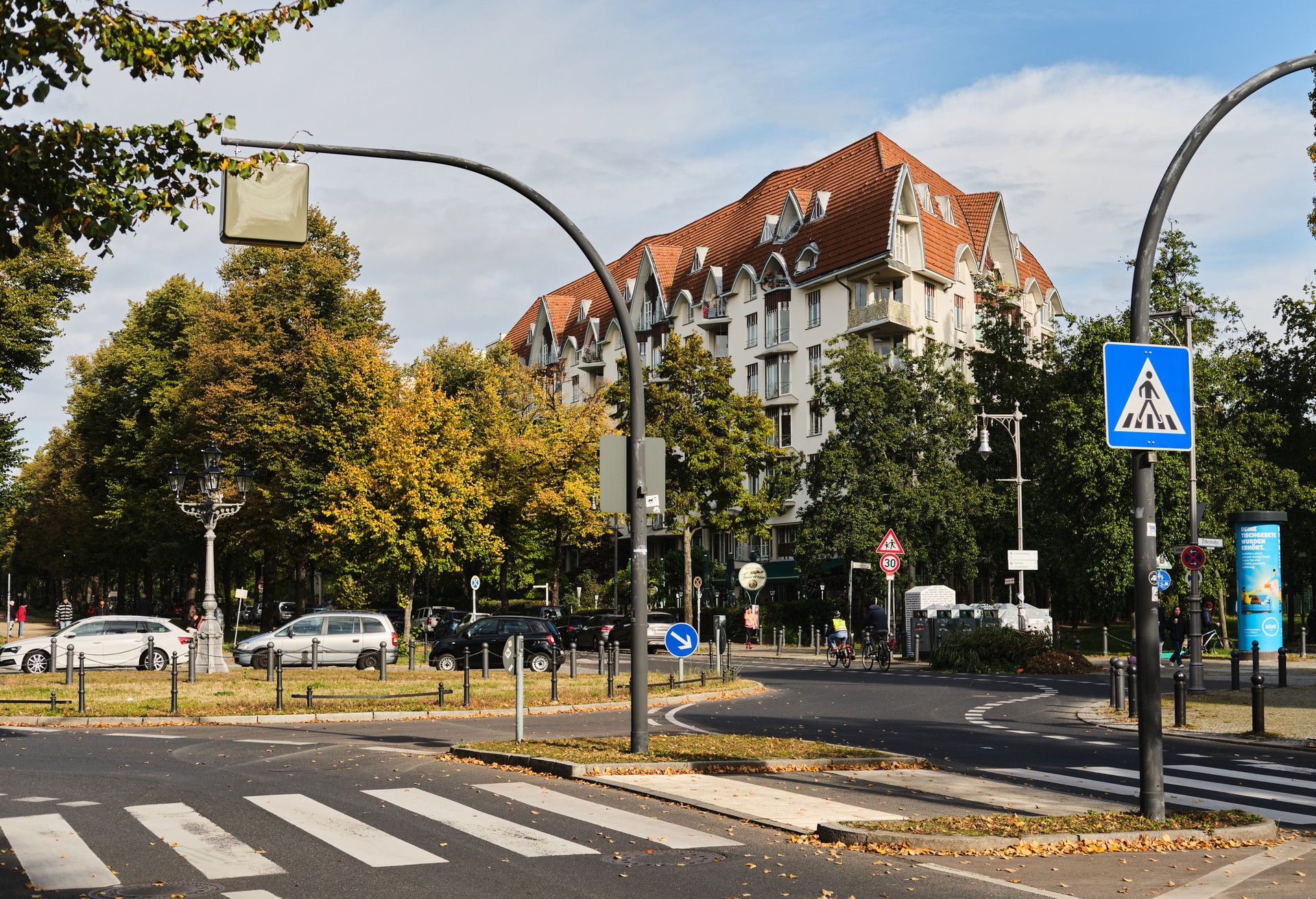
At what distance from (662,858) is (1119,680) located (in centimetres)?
1535

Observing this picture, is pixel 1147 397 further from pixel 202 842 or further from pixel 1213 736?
pixel 1213 736

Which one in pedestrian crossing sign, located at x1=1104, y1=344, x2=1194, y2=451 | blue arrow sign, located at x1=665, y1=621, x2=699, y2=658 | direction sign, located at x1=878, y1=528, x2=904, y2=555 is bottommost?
blue arrow sign, located at x1=665, y1=621, x2=699, y2=658

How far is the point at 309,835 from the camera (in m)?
9.27

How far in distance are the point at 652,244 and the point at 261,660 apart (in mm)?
57469

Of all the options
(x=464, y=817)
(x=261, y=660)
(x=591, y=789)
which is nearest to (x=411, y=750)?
(x=591, y=789)

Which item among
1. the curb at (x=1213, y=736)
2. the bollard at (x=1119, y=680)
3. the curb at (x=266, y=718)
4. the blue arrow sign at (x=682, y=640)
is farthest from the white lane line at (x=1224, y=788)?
the curb at (x=266, y=718)

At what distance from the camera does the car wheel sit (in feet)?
104

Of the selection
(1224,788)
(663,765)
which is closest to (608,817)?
(663,765)

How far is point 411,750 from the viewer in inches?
612

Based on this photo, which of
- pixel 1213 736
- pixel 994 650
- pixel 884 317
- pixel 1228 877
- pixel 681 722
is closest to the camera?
pixel 1228 877

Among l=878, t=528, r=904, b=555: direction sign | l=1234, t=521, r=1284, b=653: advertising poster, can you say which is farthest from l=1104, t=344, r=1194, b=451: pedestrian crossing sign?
l=1234, t=521, r=1284, b=653: advertising poster

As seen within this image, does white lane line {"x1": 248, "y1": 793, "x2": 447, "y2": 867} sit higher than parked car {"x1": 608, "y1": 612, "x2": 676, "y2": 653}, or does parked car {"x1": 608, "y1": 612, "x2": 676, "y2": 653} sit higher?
white lane line {"x1": 248, "y1": 793, "x2": 447, "y2": 867}

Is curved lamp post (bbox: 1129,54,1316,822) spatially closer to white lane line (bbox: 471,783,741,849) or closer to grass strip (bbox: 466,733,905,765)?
white lane line (bbox: 471,783,741,849)

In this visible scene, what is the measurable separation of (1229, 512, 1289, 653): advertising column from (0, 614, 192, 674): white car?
27.2 metres
